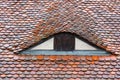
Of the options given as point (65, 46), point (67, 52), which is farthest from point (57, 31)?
point (67, 52)

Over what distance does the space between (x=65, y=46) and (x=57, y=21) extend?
2.58 ft

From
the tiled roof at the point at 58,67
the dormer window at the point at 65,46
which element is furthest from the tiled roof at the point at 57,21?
the tiled roof at the point at 58,67

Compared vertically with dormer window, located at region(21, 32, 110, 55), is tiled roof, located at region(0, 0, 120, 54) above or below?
above

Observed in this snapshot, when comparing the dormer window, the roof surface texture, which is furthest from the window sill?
the roof surface texture

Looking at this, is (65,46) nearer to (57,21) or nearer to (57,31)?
(57,31)


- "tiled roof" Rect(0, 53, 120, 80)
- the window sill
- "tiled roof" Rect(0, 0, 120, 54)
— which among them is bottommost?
"tiled roof" Rect(0, 53, 120, 80)

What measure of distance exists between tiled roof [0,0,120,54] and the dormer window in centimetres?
12

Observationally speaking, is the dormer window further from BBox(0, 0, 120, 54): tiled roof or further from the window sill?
BBox(0, 0, 120, 54): tiled roof

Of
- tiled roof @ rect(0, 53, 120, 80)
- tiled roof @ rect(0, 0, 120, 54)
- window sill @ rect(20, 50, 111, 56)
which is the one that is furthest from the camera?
tiled roof @ rect(0, 0, 120, 54)

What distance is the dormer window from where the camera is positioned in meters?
8.95

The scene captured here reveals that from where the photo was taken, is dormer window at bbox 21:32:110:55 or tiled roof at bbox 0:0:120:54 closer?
dormer window at bbox 21:32:110:55

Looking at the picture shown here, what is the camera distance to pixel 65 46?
9109 mm

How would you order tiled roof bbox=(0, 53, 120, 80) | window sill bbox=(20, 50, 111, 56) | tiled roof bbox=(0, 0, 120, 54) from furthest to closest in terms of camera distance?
tiled roof bbox=(0, 0, 120, 54), window sill bbox=(20, 50, 111, 56), tiled roof bbox=(0, 53, 120, 80)

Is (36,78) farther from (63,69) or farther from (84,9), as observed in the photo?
(84,9)
